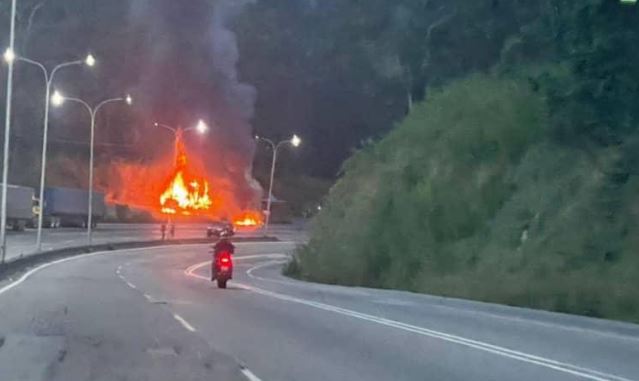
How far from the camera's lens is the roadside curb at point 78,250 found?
1804 inches

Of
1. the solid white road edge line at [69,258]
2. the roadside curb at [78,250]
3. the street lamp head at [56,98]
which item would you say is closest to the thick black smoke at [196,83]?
the roadside curb at [78,250]

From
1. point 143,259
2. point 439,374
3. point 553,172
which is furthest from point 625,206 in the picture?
point 143,259

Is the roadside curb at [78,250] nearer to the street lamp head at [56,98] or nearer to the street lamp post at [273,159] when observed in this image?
the street lamp post at [273,159]

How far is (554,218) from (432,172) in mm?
11326

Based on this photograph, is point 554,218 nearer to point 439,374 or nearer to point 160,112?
→ point 439,374

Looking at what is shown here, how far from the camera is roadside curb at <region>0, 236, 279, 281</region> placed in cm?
4581

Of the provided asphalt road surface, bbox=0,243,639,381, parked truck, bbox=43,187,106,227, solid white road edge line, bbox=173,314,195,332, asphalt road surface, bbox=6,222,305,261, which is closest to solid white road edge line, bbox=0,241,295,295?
asphalt road surface, bbox=0,243,639,381

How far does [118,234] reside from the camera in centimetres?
9150

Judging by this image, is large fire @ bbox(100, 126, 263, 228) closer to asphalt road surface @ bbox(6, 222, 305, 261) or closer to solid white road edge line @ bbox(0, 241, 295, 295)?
asphalt road surface @ bbox(6, 222, 305, 261)

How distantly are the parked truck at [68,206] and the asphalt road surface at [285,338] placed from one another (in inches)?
2203

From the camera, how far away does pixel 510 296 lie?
32750 mm

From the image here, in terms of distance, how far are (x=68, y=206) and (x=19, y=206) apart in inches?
370

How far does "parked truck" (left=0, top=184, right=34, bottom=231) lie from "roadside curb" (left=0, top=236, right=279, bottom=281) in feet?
37.6

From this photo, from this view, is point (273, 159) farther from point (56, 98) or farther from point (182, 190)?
point (56, 98)
